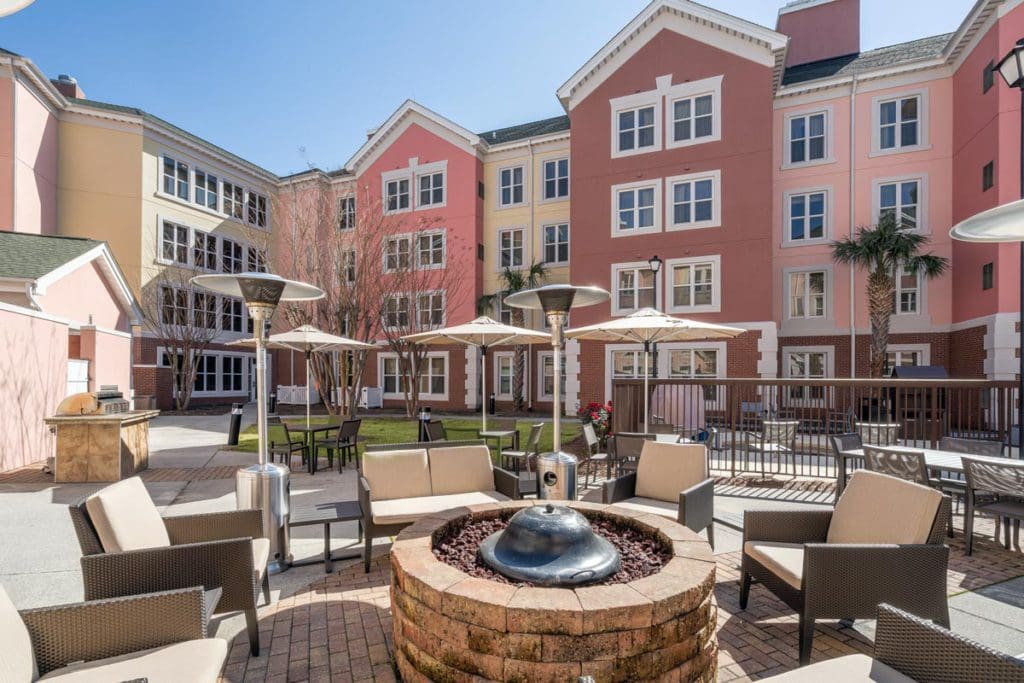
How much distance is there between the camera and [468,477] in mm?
5641

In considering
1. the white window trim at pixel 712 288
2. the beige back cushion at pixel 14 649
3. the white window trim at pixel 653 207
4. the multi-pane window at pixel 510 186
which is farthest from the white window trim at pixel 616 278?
the beige back cushion at pixel 14 649

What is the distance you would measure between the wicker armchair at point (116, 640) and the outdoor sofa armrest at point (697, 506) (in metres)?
3.53

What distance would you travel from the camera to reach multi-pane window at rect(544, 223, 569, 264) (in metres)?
21.8

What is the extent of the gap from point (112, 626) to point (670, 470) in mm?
4665

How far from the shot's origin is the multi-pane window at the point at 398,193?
23.7m

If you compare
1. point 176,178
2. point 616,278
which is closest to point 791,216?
point 616,278

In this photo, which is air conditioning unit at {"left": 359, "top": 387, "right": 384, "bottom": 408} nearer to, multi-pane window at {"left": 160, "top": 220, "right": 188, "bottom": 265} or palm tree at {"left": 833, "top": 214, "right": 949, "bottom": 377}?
multi-pane window at {"left": 160, "top": 220, "right": 188, "bottom": 265}

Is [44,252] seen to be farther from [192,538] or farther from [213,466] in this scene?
[192,538]

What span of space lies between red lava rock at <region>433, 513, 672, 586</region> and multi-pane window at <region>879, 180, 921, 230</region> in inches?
720

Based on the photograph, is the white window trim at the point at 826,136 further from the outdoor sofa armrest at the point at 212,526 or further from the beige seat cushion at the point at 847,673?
the outdoor sofa armrest at the point at 212,526

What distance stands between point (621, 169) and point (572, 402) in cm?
915

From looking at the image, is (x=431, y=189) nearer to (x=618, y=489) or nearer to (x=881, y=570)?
(x=618, y=489)

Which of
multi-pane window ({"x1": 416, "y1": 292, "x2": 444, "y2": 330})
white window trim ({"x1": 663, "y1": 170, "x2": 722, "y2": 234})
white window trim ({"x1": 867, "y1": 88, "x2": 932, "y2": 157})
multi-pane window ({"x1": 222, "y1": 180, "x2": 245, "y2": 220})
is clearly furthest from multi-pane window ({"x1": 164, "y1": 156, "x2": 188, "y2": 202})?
white window trim ({"x1": 867, "y1": 88, "x2": 932, "y2": 157})

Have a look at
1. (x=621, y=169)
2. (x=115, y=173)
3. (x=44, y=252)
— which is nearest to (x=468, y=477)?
(x=44, y=252)
